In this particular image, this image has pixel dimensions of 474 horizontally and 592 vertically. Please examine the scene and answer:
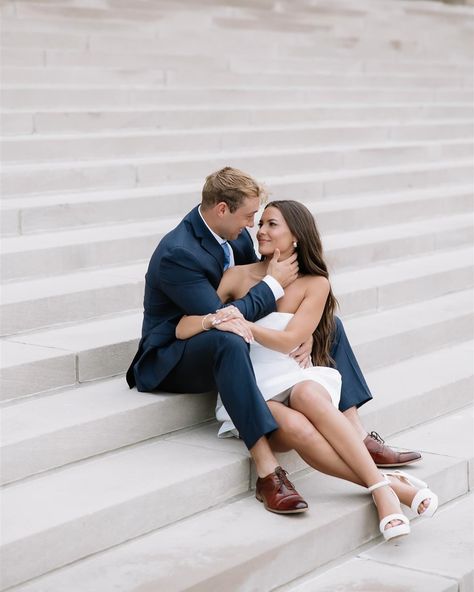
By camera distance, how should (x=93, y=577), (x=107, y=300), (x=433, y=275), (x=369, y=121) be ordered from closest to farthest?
1. (x=93, y=577)
2. (x=107, y=300)
3. (x=433, y=275)
4. (x=369, y=121)

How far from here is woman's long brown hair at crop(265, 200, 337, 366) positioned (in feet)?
16.1

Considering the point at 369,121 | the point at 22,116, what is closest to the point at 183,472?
the point at 22,116

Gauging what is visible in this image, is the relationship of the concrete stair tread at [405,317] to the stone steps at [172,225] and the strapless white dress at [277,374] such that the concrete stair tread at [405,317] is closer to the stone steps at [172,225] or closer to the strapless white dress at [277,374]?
the stone steps at [172,225]

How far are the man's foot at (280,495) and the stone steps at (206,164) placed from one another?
3.24 m

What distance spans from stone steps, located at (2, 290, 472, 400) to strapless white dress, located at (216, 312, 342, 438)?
0.65 m

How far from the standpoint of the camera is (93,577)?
394 centimetres

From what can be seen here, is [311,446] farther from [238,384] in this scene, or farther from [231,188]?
[231,188]

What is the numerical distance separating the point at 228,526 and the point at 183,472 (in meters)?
0.28

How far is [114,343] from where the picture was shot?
5.31 m

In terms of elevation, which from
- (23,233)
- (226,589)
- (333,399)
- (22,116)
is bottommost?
(226,589)

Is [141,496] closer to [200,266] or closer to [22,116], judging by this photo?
[200,266]

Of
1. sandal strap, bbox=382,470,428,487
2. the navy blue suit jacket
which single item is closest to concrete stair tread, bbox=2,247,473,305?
the navy blue suit jacket

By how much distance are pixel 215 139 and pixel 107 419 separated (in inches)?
179

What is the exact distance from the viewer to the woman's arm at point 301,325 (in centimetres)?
475
